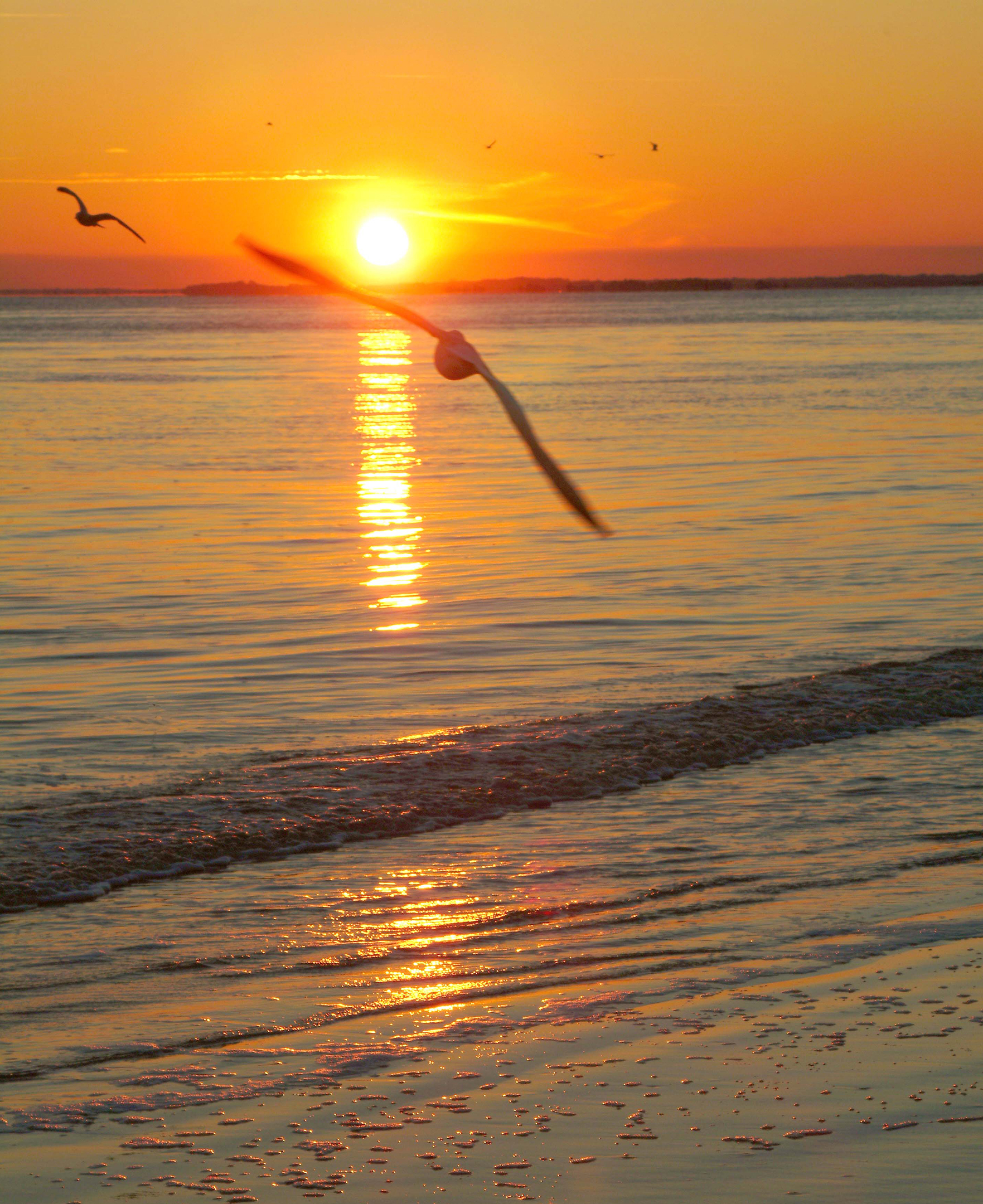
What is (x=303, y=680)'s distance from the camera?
47.6 ft

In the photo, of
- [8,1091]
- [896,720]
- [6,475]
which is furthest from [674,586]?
[6,475]

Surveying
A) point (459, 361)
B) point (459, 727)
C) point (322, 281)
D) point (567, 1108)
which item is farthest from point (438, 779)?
point (322, 281)

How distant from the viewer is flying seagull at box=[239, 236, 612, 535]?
506 centimetres

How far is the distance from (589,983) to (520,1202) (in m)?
2.09

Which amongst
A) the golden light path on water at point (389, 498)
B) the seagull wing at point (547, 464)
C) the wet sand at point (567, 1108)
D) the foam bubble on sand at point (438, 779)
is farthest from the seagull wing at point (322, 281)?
the golden light path on water at point (389, 498)

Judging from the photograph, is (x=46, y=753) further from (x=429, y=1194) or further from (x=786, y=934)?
(x=429, y=1194)

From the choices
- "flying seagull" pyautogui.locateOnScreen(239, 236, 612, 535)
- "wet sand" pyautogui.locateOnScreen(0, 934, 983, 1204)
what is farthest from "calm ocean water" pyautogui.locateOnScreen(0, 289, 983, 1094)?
"flying seagull" pyautogui.locateOnScreen(239, 236, 612, 535)

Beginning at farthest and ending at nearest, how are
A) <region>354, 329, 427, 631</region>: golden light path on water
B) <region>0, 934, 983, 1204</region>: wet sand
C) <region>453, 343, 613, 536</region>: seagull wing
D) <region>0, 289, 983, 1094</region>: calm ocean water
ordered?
1. <region>354, 329, 427, 631</region>: golden light path on water
2. <region>0, 289, 983, 1094</region>: calm ocean water
3. <region>0, 934, 983, 1204</region>: wet sand
4. <region>453, 343, 613, 536</region>: seagull wing

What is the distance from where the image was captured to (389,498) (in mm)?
27969

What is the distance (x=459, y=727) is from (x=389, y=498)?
15.3m

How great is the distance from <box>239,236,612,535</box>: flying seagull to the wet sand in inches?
90.5

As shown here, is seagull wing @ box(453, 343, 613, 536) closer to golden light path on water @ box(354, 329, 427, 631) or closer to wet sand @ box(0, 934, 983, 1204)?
wet sand @ box(0, 934, 983, 1204)

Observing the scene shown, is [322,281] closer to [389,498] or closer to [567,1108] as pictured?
[567,1108]

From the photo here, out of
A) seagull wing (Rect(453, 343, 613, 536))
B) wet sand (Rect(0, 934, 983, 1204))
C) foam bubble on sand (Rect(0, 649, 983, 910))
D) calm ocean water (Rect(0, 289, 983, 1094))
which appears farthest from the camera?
foam bubble on sand (Rect(0, 649, 983, 910))
